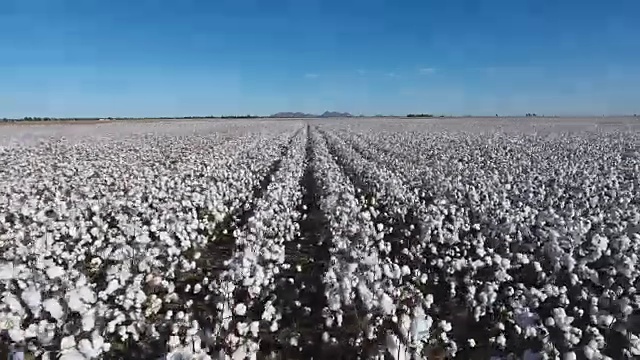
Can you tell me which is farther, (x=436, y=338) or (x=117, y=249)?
(x=117, y=249)

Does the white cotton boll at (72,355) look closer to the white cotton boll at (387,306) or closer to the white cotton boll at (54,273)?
the white cotton boll at (54,273)

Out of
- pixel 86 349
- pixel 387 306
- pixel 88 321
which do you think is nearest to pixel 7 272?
pixel 88 321

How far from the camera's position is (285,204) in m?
9.91

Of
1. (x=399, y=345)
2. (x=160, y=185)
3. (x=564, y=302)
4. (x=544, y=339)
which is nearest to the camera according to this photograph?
(x=399, y=345)

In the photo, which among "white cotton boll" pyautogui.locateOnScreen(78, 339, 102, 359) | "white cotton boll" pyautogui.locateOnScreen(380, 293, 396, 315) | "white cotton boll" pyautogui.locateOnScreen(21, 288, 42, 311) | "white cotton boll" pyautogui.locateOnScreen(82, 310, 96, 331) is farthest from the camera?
"white cotton boll" pyautogui.locateOnScreen(380, 293, 396, 315)

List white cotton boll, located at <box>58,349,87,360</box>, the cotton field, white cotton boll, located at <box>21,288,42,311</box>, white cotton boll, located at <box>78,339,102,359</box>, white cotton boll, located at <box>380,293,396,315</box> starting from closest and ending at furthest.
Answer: white cotton boll, located at <box>58,349,87,360</box>
white cotton boll, located at <box>78,339,102,359</box>
white cotton boll, located at <box>21,288,42,311</box>
the cotton field
white cotton boll, located at <box>380,293,396,315</box>

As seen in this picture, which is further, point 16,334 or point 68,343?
point 16,334

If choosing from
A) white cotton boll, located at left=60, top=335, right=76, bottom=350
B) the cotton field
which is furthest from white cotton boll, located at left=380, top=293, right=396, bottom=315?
white cotton boll, located at left=60, top=335, right=76, bottom=350

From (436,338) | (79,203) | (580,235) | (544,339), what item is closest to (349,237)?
(436,338)

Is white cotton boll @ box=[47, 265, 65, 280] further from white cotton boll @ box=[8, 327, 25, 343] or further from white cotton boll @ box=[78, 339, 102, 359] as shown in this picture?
white cotton boll @ box=[78, 339, 102, 359]

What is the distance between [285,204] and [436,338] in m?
5.25

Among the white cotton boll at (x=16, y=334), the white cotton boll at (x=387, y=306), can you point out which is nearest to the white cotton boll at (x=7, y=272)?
the white cotton boll at (x=16, y=334)

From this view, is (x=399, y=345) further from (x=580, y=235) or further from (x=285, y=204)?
(x=285, y=204)

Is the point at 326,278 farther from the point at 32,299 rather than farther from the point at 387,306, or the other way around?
the point at 32,299
